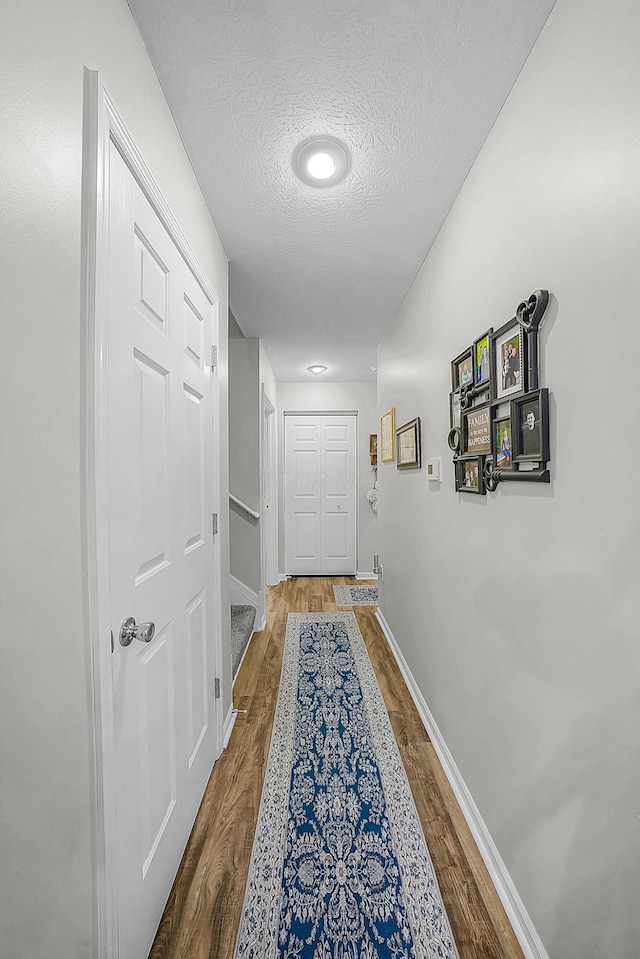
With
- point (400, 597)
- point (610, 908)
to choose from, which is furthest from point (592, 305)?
point (400, 597)

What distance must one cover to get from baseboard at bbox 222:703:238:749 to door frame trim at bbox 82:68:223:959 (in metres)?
1.23

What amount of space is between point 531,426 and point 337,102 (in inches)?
45.7

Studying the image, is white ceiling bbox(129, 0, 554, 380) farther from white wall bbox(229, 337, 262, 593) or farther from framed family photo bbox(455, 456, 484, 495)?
white wall bbox(229, 337, 262, 593)

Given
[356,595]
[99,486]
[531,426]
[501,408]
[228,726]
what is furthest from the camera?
[356,595]

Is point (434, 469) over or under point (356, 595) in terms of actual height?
over

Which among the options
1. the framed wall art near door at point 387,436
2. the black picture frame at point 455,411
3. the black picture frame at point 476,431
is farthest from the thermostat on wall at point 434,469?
the framed wall art near door at point 387,436

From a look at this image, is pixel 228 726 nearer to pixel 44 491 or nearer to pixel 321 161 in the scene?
pixel 44 491

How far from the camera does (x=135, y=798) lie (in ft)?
3.73

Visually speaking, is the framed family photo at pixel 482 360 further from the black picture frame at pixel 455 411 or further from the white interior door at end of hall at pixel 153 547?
the white interior door at end of hall at pixel 153 547

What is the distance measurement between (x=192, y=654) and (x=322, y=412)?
4.35m

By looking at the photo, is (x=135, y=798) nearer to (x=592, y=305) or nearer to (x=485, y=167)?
(x=592, y=305)

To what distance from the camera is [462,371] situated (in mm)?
1874

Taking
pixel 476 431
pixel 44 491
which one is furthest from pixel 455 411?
pixel 44 491

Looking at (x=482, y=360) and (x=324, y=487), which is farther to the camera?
(x=324, y=487)
